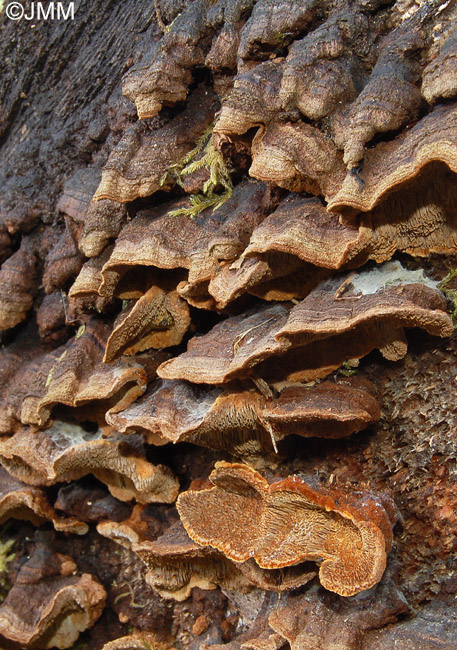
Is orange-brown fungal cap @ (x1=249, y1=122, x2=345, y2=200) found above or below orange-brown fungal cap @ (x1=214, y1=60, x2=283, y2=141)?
below

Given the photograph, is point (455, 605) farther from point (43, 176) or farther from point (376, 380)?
point (43, 176)

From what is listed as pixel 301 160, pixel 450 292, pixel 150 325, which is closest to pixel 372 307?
pixel 450 292

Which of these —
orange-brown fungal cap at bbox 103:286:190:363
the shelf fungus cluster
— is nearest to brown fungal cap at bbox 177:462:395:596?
the shelf fungus cluster

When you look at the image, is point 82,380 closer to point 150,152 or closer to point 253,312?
point 253,312

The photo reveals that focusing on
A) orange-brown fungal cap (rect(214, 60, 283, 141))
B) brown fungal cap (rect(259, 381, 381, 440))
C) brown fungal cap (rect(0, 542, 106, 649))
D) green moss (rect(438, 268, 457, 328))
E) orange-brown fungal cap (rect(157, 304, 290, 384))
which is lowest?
brown fungal cap (rect(0, 542, 106, 649))

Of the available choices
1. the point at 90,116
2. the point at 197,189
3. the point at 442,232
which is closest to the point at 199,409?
the point at 197,189

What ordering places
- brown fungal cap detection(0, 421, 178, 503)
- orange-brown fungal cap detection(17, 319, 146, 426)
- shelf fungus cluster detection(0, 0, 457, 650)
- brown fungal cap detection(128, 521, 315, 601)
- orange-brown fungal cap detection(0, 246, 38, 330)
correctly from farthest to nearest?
1. orange-brown fungal cap detection(0, 246, 38, 330)
2. brown fungal cap detection(0, 421, 178, 503)
3. orange-brown fungal cap detection(17, 319, 146, 426)
4. brown fungal cap detection(128, 521, 315, 601)
5. shelf fungus cluster detection(0, 0, 457, 650)

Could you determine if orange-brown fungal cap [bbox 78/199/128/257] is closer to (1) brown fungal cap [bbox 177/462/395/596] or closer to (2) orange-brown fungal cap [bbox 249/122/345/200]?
(2) orange-brown fungal cap [bbox 249/122/345/200]
